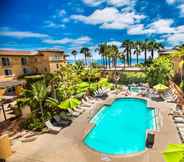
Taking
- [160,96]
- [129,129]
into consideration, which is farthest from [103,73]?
[129,129]

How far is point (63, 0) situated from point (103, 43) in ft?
155

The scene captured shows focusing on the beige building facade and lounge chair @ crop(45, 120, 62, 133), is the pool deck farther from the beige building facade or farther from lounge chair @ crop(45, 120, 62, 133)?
the beige building facade

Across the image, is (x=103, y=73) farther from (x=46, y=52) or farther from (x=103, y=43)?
(x=103, y=43)

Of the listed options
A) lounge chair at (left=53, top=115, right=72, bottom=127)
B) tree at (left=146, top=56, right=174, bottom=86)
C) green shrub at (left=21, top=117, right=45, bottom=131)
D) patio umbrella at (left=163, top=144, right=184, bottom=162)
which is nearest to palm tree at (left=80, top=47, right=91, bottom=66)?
tree at (left=146, top=56, right=174, bottom=86)

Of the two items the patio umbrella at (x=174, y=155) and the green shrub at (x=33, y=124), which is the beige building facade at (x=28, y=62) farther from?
the patio umbrella at (x=174, y=155)

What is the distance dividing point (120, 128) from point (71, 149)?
5824 millimetres

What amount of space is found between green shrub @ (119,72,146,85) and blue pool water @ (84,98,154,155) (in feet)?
37.2

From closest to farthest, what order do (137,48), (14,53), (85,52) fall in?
(14,53), (137,48), (85,52)

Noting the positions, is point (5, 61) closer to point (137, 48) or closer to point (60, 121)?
point (60, 121)

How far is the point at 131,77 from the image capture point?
3369 centimetres

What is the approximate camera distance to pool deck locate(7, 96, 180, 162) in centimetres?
977

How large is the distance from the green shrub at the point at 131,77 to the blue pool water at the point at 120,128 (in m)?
11.3

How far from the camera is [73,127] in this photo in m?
14.5

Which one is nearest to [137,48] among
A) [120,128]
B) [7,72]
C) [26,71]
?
[26,71]
